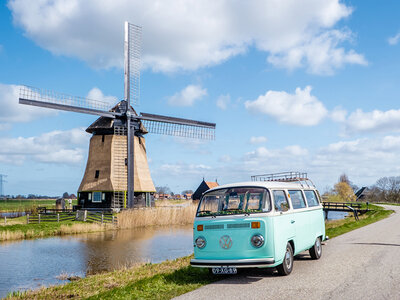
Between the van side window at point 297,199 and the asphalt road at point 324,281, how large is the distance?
4.80ft

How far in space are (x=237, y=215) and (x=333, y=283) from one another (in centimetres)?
222

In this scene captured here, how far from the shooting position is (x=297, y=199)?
30.6 ft

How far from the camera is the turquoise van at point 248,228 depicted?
741 centimetres

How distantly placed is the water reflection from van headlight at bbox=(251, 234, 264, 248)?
305 inches

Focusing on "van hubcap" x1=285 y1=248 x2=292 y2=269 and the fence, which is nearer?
"van hubcap" x1=285 y1=248 x2=292 y2=269

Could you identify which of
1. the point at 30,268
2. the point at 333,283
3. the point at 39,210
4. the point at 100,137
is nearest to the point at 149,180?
the point at 100,137

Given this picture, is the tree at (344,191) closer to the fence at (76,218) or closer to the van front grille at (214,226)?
the fence at (76,218)

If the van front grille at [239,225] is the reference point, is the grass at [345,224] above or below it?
below

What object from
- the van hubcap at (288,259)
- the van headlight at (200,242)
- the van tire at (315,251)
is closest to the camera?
the van headlight at (200,242)

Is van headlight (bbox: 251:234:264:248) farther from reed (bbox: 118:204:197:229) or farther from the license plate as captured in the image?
reed (bbox: 118:204:197:229)

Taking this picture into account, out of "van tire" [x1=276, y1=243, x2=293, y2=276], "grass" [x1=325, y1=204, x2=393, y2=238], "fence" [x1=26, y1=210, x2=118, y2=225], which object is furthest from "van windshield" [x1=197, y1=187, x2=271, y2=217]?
"fence" [x1=26, y1=210, x2=118, y2=225]

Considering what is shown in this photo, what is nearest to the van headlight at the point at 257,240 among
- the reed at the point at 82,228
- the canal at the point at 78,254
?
the canal at the point at 78,254

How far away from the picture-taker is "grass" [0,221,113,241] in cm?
2397

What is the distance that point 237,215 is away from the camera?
303 inches
